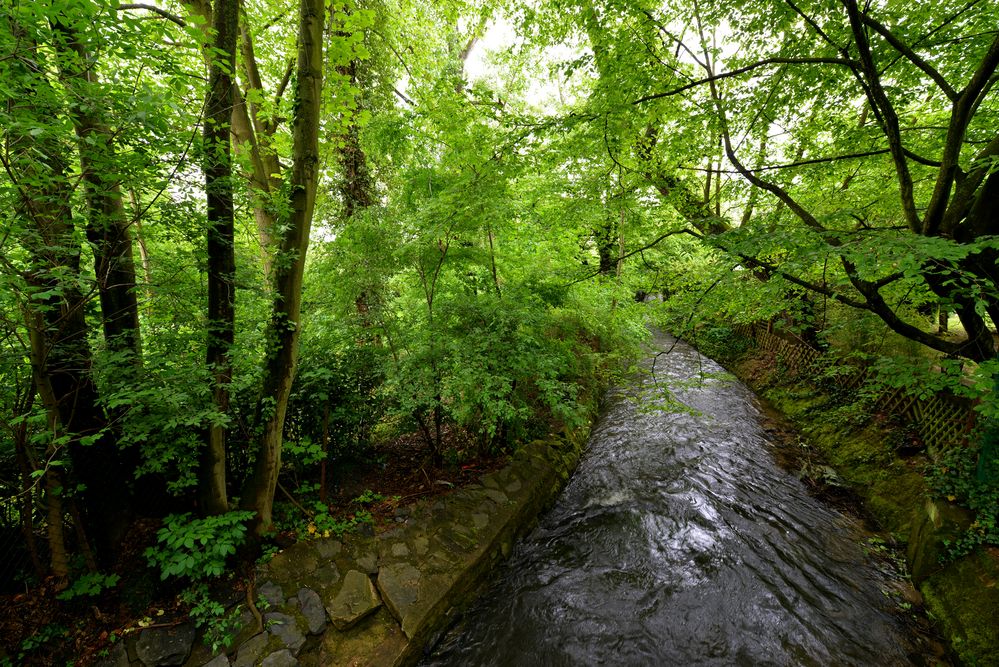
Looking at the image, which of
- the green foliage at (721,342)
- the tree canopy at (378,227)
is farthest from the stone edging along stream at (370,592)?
the green foliage at (721,342)

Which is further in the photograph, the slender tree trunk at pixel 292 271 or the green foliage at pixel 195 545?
the slender tree trunk at pixel 292 271

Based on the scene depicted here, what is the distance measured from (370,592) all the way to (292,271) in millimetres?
3222

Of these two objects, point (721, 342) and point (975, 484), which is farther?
point (721, 342)

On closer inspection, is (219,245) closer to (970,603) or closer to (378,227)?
(378,227)

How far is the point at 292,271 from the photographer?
344 cm

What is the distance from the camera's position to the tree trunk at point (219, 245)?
279cm

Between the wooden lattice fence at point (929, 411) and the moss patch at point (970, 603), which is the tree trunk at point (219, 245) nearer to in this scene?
the wooden lattice fence at point (929, 411)

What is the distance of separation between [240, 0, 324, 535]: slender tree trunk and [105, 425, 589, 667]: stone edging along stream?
2.61 feet

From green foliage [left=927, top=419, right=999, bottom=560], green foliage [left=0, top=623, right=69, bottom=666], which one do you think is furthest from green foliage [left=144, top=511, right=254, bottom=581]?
green foliage [left=927, top=419, right=999, bottom=560]

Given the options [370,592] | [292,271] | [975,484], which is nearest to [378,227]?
[292,271]

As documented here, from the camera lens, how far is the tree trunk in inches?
110

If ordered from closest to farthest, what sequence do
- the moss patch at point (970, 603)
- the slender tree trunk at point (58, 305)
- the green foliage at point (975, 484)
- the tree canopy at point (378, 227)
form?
the slender tree trunk at point (58, 305), the tree canopy at point (378, 227), the moss patch at point (970, 603), the green foliage at point (975, 484)

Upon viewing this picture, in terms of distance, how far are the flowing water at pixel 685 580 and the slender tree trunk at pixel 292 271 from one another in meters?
2.45

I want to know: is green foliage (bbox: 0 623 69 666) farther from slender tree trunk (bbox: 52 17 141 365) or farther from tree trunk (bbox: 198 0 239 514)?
slender tree trunk (bbox: 52 17 141 365)
